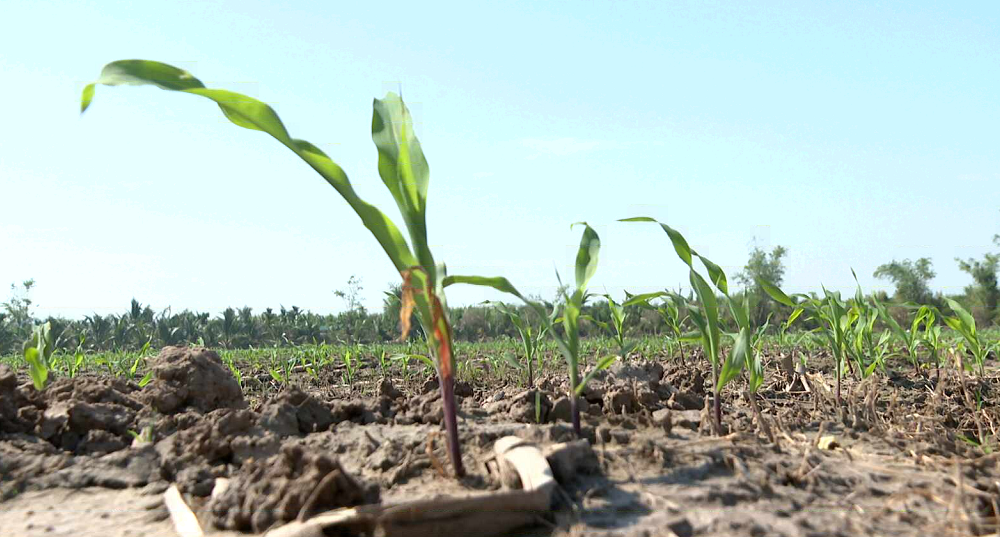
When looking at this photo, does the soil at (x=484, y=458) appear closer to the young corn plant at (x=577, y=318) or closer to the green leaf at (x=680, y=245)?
the young corn plant at (x=577, y=318)

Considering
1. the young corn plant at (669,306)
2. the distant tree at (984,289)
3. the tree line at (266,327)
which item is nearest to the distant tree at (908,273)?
the distant tree at (984,289)

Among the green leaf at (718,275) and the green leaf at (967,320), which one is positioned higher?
the green leaf at (718,275)

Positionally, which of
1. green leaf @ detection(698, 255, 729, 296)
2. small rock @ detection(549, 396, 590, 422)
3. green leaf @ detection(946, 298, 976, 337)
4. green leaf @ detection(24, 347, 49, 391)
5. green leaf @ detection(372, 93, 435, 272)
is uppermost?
green leaf @ detection(372, 93, 435, 272)

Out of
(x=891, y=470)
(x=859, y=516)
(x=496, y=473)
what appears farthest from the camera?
(x=891, y=470)

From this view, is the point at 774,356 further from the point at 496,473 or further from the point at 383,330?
the point at 383,330

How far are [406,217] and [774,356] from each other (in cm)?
428

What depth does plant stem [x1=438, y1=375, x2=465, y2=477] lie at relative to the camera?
2244mm

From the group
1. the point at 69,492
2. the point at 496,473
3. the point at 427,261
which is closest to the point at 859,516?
the point at 496,473

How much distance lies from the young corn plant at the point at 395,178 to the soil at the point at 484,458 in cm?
30

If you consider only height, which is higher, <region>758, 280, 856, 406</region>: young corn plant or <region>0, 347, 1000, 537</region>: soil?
<region>758, 280, 856, 406</region>: young corn plant

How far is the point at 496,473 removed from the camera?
225 centimetres

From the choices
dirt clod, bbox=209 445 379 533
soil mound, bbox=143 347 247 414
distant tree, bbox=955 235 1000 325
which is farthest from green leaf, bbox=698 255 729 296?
distant tree, bbox=955 235 1000 325

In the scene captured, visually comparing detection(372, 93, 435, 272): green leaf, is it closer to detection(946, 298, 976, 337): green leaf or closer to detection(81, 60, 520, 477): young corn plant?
detection(81, 60, 520, 477): young corn plant

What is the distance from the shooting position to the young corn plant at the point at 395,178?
2182 mm
